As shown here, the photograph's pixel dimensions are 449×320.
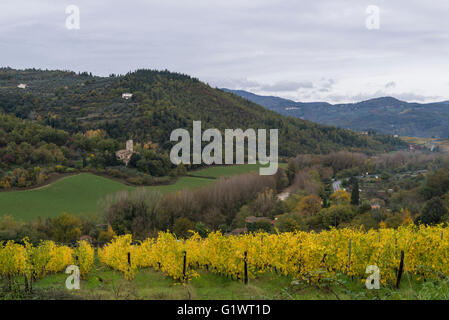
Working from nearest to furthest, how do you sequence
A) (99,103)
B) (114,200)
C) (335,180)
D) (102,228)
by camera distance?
(102,228), (114,200), (335,180), (99,103)

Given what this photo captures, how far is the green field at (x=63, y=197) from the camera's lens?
47688 millimetres

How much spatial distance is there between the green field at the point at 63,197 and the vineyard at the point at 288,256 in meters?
33.6

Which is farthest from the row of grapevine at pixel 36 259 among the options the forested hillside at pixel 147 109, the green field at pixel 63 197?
the forested hillside at pixel 147 109

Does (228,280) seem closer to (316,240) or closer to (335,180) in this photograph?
(316,240)

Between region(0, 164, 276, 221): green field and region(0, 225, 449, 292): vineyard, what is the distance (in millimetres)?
33615

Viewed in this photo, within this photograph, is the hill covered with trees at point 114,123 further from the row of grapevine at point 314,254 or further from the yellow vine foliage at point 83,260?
the row of grapevine at point 314,254

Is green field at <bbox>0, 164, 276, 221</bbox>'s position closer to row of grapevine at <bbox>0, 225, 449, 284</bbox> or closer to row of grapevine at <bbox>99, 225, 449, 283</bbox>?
row of grapevine at <bbox>0, 225, 449, 284</bbox>

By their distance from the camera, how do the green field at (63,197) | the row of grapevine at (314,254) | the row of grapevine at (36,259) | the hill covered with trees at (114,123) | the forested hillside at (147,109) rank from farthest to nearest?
the forested hillside at (147,109)
the hill covered with trees at (114,123)
the green field at (63,197)
the row of grapevine at (36,259)
the row of grapevine at (314,254)

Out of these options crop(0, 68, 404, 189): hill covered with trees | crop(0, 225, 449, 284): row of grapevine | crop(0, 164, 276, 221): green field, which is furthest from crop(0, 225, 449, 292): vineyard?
crop(0, 68, 404, 189): hill covered with trees

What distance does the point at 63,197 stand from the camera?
54750 mm

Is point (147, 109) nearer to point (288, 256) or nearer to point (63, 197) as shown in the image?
point (63, 197)
